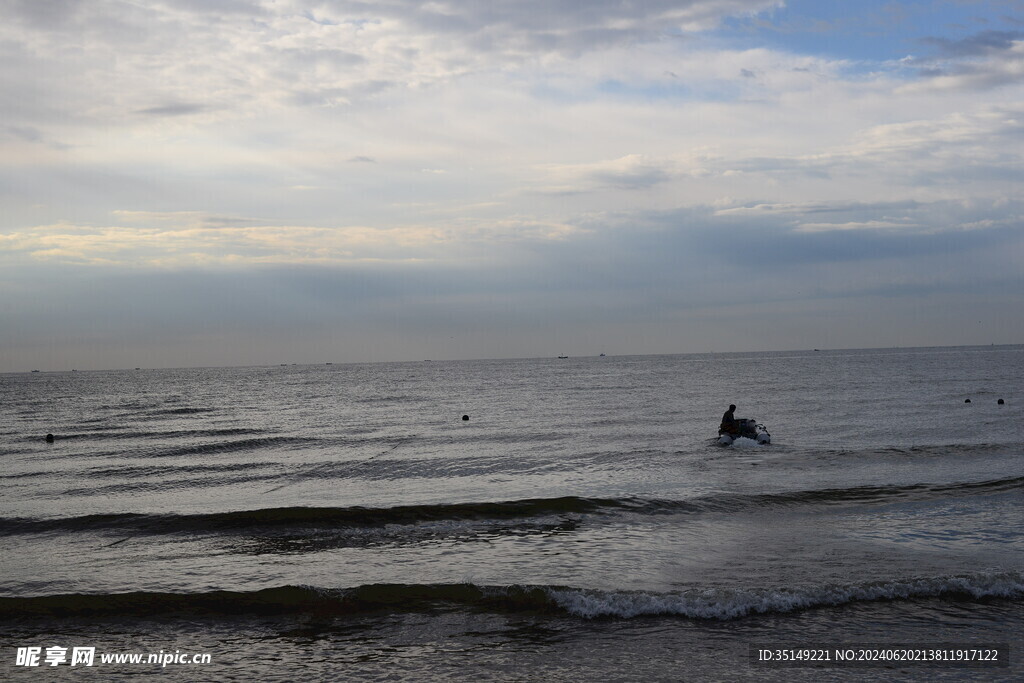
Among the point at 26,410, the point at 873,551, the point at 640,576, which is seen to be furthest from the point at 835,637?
the point at 26,410

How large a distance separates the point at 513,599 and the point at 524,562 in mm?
2458

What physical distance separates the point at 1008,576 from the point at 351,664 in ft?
39.1

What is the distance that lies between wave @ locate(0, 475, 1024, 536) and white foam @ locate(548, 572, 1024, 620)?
7.59 meters

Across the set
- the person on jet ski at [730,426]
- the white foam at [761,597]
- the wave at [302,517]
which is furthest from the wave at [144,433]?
the white foam at [761,597]

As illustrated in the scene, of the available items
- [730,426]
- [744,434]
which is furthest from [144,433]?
[744,434]

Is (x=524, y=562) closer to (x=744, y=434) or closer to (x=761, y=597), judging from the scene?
(x=761, y=597)

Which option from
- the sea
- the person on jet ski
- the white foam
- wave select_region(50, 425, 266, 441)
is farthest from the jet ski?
wave select_region(50, 425, 266, 441)

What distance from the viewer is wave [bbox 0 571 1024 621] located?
1277 cm

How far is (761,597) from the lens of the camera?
12.9m

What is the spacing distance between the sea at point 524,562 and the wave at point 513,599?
5 centimetres

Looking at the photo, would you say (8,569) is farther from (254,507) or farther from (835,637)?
(835,637)

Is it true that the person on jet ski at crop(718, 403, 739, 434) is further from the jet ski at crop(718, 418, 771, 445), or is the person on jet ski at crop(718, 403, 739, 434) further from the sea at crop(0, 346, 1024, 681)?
the sea at crop(0, 346, 1024, 681)

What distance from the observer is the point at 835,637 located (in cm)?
1145

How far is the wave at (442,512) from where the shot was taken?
67.9 feet
